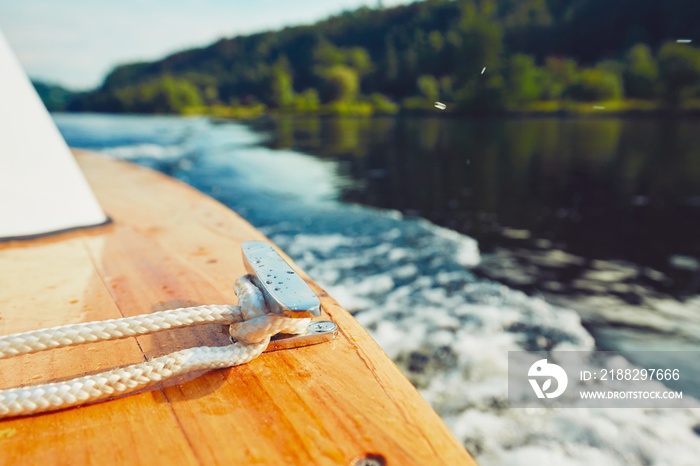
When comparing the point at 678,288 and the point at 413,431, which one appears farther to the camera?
the point at 678,288

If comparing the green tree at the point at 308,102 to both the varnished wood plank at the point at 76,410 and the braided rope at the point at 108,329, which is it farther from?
the braided rope at the point at 108,329

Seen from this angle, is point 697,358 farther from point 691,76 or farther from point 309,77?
point 309,77

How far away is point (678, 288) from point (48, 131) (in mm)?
4816

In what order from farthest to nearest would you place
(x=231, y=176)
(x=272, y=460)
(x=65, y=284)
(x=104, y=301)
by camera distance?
(x=231, y=176)
(x=65, y=284)
(x=104, y=301)
(x=272, y=460)

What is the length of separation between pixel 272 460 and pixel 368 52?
8392 cm

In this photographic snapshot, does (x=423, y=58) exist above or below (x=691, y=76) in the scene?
above

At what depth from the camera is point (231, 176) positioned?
27.9 feet

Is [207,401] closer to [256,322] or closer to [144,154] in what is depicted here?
[256,322]

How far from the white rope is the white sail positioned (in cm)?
144

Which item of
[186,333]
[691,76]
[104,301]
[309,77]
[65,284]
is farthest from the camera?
[309,77]

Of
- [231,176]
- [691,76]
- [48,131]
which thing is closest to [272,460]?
[48,131]

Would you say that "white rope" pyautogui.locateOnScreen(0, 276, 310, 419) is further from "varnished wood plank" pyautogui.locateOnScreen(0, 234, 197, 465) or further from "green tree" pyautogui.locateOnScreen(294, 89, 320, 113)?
"green tree" pyautogui.locateOnScreen(294, 89, 320, 113)

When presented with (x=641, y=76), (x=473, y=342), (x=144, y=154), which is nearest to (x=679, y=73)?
(x=641, y=76)

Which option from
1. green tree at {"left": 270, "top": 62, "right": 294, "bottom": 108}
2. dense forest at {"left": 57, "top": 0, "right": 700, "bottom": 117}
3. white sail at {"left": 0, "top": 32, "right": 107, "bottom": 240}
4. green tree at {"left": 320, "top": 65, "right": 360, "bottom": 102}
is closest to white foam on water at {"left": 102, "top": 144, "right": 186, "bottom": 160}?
white sail at {"left": 0, "top": 32, "right": 107, "bottom": 240}
